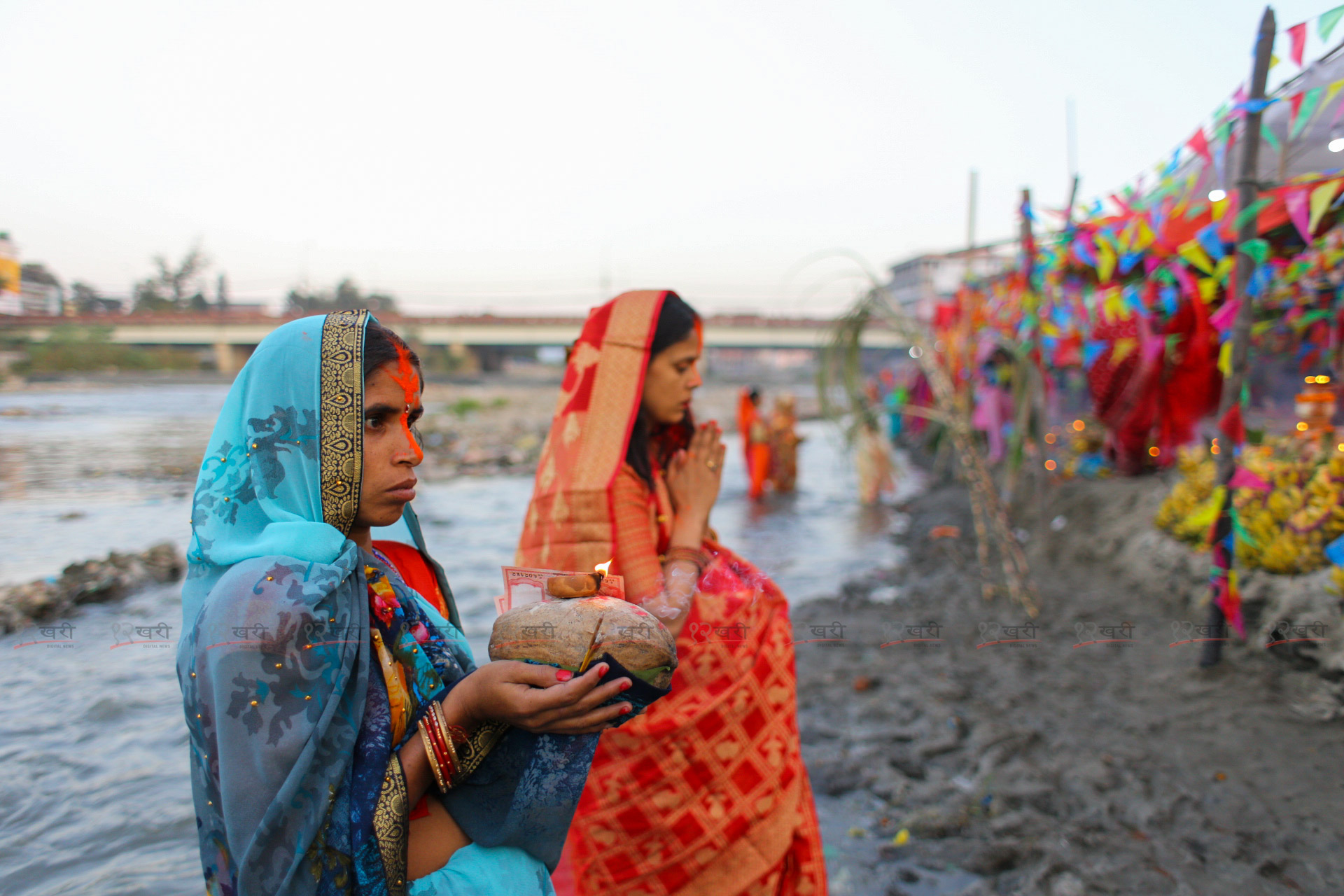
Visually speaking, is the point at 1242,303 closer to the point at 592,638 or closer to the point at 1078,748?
the point at 1078,748

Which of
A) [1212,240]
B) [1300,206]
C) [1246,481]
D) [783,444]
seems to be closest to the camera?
[1300,206]

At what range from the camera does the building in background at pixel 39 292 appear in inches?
165

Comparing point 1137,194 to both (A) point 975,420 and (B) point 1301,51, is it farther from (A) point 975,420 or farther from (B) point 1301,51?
(A) point 975,420

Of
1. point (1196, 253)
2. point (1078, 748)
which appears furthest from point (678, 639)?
point (1196, 253)

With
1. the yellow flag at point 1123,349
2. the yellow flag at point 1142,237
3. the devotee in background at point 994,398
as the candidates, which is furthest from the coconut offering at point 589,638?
the devotee in background at point 994,398

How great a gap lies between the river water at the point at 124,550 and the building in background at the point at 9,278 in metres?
2.01

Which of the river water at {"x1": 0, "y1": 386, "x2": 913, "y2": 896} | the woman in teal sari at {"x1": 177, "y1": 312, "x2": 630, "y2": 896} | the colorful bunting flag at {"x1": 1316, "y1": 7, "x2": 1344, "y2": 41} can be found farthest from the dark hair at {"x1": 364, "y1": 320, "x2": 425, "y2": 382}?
the colorful bunting flag at {"x1": 1316, "y1": 7, "x2": 1344, "y2": 41}

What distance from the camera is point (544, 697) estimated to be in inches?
41.2

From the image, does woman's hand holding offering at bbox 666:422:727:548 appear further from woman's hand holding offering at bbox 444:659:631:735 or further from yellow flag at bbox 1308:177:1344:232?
yellow flag at bbox 1308:177:1344:232

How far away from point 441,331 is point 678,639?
24638mm

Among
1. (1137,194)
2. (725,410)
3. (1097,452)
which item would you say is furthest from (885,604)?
(725,410)

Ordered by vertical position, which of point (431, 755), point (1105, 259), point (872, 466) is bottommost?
point (872, 466)

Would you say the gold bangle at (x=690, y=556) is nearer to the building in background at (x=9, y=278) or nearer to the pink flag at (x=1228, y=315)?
the pink flag at (x=1228, y=315)

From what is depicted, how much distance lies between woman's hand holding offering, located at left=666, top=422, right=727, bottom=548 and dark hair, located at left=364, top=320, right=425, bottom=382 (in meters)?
1.02
